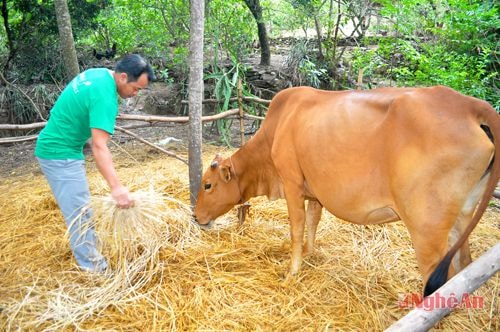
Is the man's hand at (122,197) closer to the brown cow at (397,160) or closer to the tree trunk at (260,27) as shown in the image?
the brown cow at (397,160)

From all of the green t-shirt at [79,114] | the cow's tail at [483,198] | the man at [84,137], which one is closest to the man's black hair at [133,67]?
the man at [84,137]

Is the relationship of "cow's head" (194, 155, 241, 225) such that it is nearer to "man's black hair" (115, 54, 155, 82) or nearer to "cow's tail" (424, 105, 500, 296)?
"man's black hair" (115, 54, 155, 82)

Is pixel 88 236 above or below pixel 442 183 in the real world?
below

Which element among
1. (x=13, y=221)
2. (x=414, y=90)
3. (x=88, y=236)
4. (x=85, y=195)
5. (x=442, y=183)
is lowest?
(x=13, y=221)

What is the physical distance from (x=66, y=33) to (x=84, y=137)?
3817 millimetres

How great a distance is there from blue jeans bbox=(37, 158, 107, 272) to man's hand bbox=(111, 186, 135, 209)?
0.42m

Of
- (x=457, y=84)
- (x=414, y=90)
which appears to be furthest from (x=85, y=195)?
(x=457, y=84)

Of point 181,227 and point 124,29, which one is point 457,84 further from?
point 124,29

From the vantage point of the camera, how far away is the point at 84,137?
3262 mm

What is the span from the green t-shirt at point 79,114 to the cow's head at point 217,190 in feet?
3.95

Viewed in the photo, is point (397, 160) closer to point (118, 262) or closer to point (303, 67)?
point (118, 262)

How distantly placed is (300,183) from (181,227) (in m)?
1.34

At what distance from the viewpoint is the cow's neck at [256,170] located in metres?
3.99

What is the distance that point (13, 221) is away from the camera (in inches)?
183
